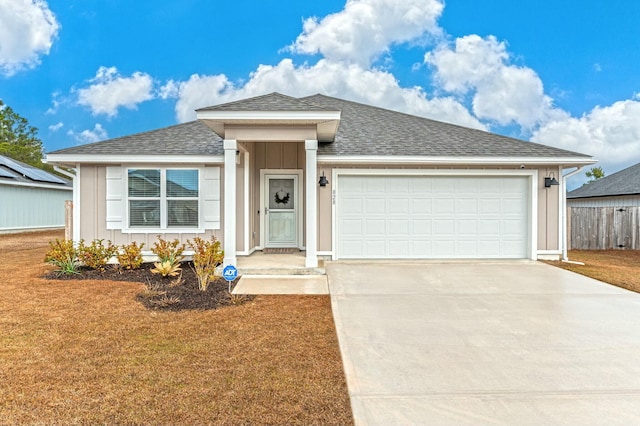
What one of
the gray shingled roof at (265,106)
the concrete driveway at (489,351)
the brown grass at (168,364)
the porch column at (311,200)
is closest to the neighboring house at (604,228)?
the concrete driveway at (489,351)

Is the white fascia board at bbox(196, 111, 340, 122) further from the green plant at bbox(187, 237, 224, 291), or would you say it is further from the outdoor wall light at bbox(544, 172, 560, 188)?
the outdoor wall light at bbox(544, 172, 560, 188)

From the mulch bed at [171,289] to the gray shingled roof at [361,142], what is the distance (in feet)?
9.12

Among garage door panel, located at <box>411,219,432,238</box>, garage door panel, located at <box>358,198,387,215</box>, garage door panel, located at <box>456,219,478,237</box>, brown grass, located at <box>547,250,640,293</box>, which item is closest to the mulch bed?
garage door panel, located at <box>358,198,387,215</box>

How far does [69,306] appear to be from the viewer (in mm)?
5434

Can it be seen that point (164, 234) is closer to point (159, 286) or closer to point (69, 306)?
point (159, 286)

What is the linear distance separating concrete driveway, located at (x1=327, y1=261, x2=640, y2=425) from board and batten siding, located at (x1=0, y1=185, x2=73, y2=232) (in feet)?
62.0

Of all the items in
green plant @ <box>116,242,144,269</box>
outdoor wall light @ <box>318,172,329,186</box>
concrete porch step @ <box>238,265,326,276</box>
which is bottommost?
concrete porch step @ <box>238,265,326,276</box>

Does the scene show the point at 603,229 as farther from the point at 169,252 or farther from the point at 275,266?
the point at 169,252

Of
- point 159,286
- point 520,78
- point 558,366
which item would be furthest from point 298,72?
point 558,366

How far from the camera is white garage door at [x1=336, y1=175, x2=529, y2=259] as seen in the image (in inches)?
360

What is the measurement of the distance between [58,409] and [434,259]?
26.3 feet

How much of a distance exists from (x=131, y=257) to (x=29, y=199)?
16.1 m

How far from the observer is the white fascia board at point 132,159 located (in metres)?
8.53

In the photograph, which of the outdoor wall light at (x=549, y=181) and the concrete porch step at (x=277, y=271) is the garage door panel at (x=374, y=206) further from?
the outdoor wall light at (x=549, y=181)
